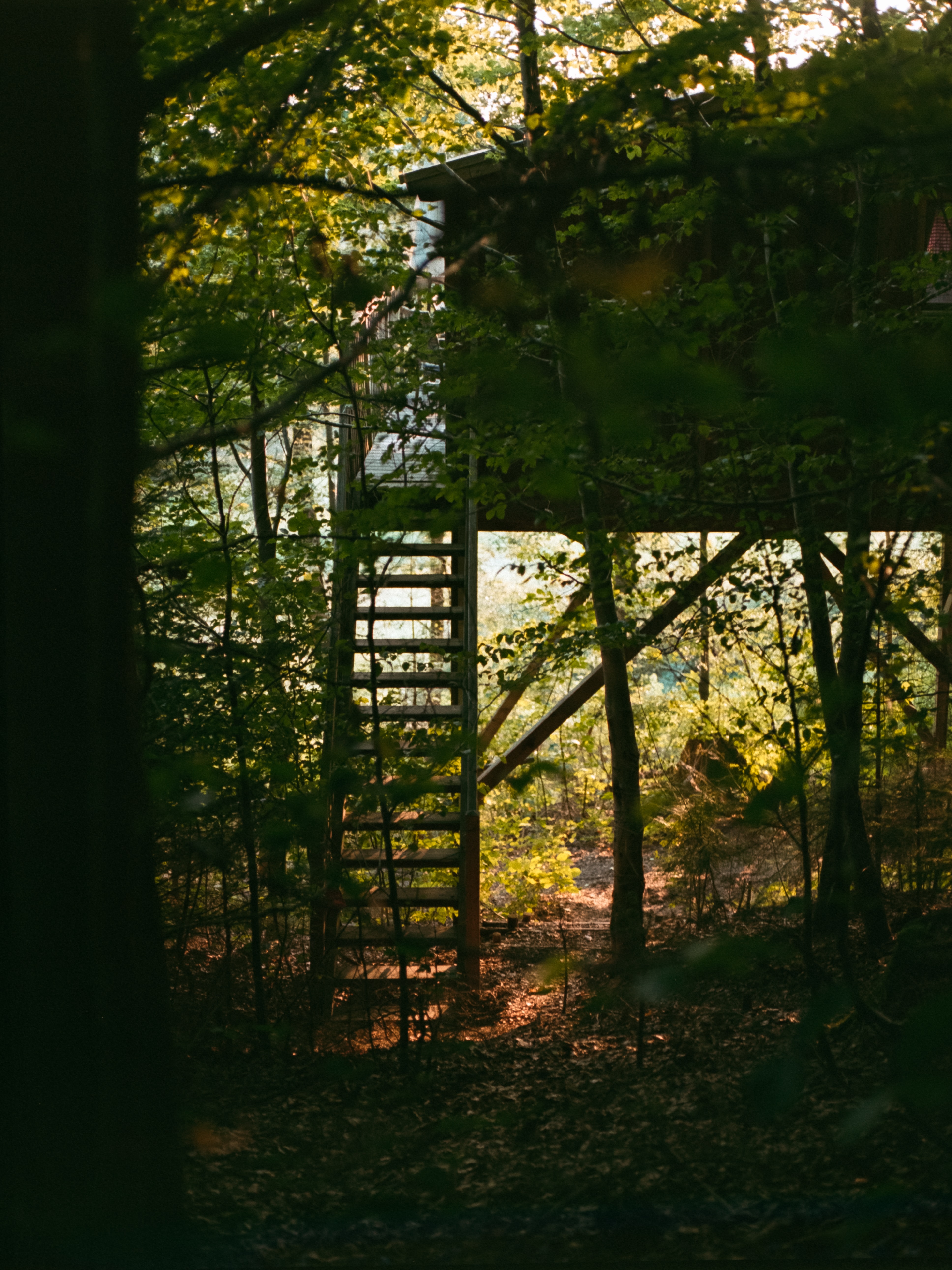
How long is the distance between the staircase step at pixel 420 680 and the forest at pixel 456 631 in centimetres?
6

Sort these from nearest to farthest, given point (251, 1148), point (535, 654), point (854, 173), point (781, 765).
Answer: point (781, 765)
point (251, 1148)
point (854, 173)
point (535, 654)

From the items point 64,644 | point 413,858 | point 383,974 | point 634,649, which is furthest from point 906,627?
point 64,644

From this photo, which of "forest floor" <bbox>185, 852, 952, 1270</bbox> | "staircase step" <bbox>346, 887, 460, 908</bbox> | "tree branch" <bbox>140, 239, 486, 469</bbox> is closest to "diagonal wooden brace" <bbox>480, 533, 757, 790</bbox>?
"staircase step" <bbox>346, 887, 460, 908</bbox>

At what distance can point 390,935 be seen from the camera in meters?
5.81

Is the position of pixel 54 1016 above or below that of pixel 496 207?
below

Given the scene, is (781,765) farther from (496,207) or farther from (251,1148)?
(251,1148)

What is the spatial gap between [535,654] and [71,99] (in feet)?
16.1

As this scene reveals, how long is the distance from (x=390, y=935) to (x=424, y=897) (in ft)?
2.17

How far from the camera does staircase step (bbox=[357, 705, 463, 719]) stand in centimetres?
618

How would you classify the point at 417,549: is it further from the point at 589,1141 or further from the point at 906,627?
the point at 589,1141

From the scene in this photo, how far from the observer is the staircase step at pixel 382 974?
231 inches

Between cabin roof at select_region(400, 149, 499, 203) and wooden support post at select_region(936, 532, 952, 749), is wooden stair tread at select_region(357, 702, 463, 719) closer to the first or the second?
wooden support post at select_region(936, 532, 952, 749)

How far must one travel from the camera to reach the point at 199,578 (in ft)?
7.84

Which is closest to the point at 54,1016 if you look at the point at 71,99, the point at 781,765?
the point at 781,765
